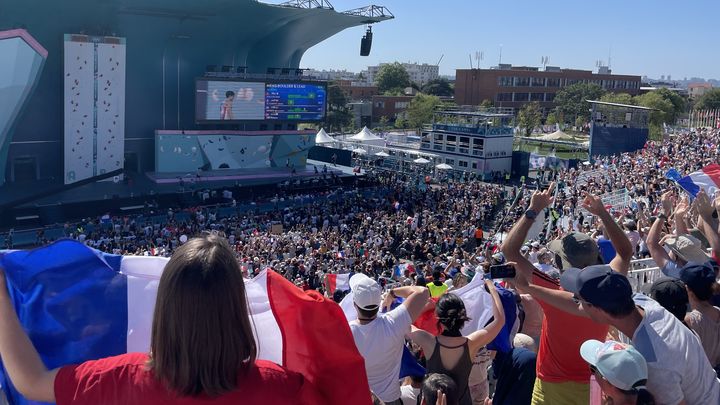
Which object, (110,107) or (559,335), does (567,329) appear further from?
(110,107)

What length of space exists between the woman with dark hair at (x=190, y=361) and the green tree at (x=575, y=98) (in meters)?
72.8

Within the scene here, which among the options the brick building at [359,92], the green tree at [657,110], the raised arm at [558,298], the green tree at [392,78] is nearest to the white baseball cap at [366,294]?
the raised arm at [558,298]

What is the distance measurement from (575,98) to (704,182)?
67295 millimetres

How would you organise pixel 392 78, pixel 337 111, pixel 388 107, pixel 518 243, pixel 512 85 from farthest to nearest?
1. pixel 392 78
2. pixel 388 107
3. pixel 512 85
4. pixel 337 111
5. pixel 518 243

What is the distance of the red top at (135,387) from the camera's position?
5.36 feet

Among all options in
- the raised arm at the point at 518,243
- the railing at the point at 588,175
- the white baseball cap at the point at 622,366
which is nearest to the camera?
the white baseball cap at the point at 622,366

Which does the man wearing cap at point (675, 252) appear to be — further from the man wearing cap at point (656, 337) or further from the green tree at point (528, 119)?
the green tree at point (528, 119)

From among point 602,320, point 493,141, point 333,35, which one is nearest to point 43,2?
point 333,35

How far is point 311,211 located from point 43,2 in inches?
592

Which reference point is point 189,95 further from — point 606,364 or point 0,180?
point 606,364

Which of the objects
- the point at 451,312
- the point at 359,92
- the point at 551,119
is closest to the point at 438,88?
the point at 359,92

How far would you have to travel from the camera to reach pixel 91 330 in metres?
2.27

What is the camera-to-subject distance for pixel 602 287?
2516 mm

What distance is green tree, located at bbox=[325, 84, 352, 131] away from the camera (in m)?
65.4
